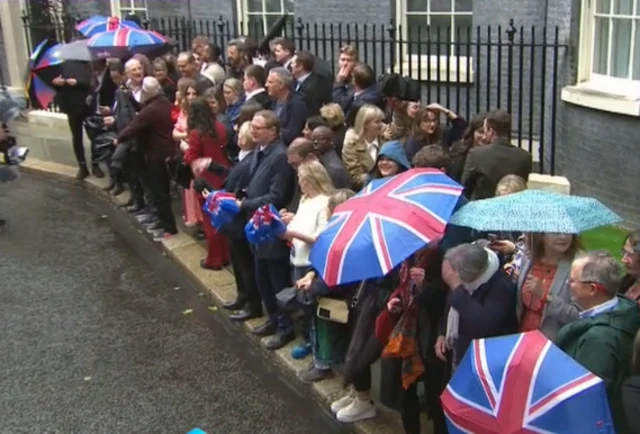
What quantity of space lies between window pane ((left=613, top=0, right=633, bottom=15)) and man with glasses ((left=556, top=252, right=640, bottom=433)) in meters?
5.14

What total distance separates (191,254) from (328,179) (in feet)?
11.3

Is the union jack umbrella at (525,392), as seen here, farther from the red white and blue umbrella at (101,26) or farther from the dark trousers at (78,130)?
the dark trousers at (78,130)

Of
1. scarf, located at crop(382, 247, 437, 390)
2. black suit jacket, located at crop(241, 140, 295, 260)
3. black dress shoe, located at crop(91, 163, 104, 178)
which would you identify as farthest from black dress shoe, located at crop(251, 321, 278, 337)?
black dress shoe, located at crop(91, 163, 104, 178)

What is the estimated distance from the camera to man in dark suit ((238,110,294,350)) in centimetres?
627

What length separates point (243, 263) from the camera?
693 centimetres

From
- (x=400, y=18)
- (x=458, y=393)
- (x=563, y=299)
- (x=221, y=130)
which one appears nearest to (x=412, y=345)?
(x=563, y=299)

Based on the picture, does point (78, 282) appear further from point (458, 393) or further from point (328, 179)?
point (458, 393)

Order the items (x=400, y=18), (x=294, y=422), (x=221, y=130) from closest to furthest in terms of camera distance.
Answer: (x=294, y=422)
(x=221, y=130)
(x=400, y=18)

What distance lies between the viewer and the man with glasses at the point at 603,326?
133 inches

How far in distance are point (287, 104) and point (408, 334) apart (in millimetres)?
3359

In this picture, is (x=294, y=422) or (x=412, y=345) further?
(x=294, y=422)

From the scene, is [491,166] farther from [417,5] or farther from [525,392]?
[417,5]

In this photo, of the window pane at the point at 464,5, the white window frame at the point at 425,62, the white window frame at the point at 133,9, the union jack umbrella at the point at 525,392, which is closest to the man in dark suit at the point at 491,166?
the union jack umbrella at the point at 525,392

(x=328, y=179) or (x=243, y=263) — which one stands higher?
(x=328, y=179)
